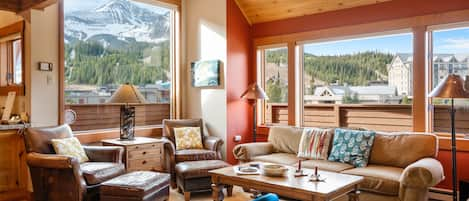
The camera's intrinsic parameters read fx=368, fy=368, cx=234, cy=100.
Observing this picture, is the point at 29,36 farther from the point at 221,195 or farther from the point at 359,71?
the point at 359,71

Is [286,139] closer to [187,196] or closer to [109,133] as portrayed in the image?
[187,196]

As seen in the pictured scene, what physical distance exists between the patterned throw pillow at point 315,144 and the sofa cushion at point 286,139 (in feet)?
0.51

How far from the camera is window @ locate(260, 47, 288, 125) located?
5.57 meters

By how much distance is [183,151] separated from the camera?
493cm

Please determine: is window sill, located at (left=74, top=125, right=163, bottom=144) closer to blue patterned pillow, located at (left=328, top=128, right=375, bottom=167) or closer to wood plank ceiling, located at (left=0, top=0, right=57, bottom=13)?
wood plank ceiling, located at (left=0, top=0, right=57, bottom=13)

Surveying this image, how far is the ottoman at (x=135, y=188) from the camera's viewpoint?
3.38 meters

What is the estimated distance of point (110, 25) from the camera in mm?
5203

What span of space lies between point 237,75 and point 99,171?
8.49 ft

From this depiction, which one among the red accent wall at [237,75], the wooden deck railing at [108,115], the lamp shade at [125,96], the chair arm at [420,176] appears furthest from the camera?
the red accent wall at [237,75]

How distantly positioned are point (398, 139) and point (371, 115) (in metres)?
0.73

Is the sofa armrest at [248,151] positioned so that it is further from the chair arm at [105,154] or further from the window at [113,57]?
the window at [113,57]

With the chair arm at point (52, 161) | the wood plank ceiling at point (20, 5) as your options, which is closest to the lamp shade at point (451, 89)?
the chair arm at point (52, 161)

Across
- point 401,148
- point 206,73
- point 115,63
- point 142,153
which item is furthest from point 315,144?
point 115,63

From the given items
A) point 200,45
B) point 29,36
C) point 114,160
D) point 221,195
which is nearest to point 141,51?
point 200,45
